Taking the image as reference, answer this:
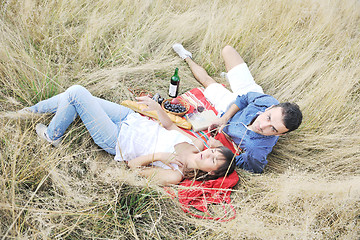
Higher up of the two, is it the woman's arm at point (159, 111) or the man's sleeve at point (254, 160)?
the woman's arm at point (159, 111)

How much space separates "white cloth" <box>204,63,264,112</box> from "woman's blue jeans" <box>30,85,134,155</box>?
5.46 feet

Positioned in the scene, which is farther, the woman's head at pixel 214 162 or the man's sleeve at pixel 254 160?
the man's sleeve at pixel 254 160

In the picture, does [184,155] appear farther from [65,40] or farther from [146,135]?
[65,40]

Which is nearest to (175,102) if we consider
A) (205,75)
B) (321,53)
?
(205,75)

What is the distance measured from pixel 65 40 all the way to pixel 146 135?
2.16 m

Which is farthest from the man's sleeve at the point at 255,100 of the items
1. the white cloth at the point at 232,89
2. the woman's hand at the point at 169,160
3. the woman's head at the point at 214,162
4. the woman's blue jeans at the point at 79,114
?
the woman's blue jeans at the point at 79,114

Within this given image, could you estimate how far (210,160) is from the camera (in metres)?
2.51

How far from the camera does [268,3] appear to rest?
505 cm

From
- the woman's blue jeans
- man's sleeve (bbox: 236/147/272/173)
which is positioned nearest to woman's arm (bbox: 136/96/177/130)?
the woman's blue jeans

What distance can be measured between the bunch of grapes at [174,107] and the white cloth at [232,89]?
0.56m

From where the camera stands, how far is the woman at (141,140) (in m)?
2.47

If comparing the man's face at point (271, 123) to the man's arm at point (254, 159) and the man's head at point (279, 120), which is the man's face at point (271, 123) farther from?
the man's arm at point (254, 159)

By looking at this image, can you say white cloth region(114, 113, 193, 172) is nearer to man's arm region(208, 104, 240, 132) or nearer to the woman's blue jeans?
the woman's blue jeans

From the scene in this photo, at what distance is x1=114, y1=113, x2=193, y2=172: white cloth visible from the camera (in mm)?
2717
